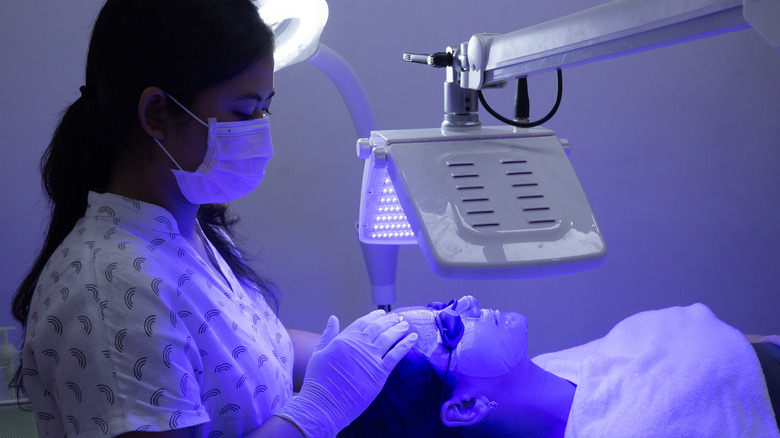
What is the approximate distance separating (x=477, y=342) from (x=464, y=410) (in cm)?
13

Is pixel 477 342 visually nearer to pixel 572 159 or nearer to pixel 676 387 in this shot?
pixel 676 387

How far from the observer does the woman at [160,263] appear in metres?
0.91

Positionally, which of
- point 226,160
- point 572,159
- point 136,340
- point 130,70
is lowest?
point 136,340

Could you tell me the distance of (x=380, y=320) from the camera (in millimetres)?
1289

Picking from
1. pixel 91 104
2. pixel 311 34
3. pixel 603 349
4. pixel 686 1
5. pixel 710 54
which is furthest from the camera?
pixel 710 54

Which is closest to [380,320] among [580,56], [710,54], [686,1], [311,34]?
[311,34]

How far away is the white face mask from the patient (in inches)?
18.1

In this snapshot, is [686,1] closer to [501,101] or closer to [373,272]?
[373,272]

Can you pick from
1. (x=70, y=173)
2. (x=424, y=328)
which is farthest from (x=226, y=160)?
(x=424, y=328)

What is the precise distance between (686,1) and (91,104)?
877 millimetres

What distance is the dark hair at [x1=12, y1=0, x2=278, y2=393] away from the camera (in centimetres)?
100

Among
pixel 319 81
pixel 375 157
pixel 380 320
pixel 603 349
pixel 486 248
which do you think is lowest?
pixel 603 349

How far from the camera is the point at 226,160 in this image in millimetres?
1086

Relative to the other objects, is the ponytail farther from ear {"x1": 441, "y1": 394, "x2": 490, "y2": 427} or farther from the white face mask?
ear {"x1": 441, "y1": 394, "x2": 490, "y2": 427}
